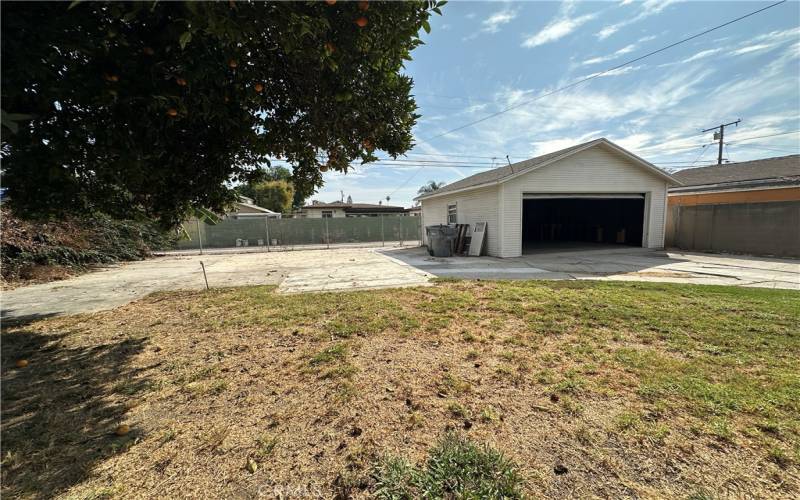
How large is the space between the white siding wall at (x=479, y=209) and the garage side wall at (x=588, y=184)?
426mm

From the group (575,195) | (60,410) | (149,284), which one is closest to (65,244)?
(149,284)

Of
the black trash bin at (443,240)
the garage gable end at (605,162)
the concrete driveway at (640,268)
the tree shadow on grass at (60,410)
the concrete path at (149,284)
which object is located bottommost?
the tree shadow on grass at (60,410)

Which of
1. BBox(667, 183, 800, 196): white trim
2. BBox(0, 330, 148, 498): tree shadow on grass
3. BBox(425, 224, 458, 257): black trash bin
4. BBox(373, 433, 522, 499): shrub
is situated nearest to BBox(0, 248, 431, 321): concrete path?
BBox(0, 330, 148, 498): tree shadow on grass

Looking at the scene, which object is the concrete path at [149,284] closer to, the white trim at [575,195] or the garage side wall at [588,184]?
the garage side wall at [588,184]

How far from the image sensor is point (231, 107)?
10.8 feet

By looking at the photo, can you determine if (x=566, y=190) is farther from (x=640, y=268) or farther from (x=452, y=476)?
(x=452, y=476)

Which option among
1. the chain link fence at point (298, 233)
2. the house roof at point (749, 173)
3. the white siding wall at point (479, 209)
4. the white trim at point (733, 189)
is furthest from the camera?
the chain link fence at point (298, 233)

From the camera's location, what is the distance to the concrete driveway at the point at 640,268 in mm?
7227

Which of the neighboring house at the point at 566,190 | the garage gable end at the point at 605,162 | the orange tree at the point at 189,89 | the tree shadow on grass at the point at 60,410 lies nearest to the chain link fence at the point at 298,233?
the neighboring house at the point at 566,190

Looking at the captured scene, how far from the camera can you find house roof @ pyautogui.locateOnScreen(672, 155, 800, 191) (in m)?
12.2

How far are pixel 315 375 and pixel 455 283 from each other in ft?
14.8

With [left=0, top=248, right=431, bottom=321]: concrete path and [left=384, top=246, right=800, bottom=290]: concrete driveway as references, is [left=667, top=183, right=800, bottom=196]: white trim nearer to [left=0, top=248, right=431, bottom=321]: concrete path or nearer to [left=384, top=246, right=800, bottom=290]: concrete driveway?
[left=384, top=246, right=800, bottom=290]: concrete driveway

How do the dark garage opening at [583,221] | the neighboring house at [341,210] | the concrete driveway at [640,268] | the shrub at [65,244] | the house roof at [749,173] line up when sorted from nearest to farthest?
1. the concrete driveway at [640,268]
2. the shrub at [65,244]
3. the house roof at [749,173]
4. the dark garage opening at [583,221]
5. the neighboring house at [341,210]

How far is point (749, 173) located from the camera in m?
13.7
